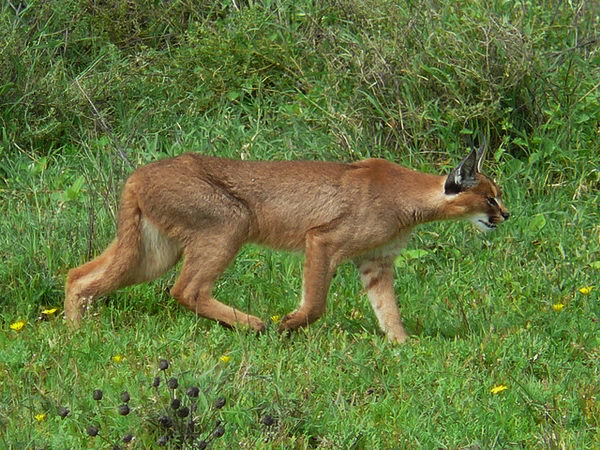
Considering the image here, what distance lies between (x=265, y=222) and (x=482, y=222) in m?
1.46

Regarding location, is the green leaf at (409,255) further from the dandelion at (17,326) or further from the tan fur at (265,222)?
the dandelion at (17,326)

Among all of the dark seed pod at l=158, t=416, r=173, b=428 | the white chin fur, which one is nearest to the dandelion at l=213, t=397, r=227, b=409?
the dark seed pod at l=158, t=416, r=173, b=428

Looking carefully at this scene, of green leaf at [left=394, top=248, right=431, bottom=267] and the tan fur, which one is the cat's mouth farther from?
green leaf at [left=394, top=248, right=431, bottom=267]

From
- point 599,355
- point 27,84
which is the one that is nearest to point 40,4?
point 27,84

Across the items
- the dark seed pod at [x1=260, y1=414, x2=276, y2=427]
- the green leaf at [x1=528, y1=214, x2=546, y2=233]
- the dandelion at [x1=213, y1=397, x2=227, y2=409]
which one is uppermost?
the dandelion at [x1=213, y1=397, x2=227, y2=409]

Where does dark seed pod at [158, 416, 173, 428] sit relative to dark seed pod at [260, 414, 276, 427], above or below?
above

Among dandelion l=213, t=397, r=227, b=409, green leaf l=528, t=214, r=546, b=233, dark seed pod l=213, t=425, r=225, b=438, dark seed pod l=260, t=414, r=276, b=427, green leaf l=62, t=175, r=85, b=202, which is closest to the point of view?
dark seed pod l=213, t=425, r=225, b=438

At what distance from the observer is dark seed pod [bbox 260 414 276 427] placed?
20.5 feet

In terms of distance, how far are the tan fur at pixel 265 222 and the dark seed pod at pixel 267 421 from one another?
5.85ft

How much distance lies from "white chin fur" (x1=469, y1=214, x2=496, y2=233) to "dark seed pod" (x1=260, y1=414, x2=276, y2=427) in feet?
9.94

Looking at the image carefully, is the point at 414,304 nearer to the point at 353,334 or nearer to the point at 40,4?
the point at 353,334

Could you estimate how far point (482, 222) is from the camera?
8.88 meters

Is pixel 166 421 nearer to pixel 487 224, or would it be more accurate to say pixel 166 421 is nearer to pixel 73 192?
pixel 487 224

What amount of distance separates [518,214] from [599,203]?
2.08 feet
